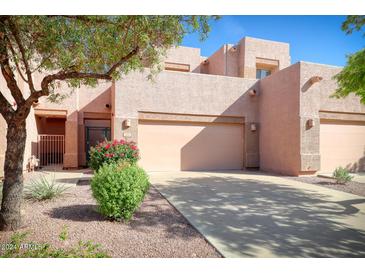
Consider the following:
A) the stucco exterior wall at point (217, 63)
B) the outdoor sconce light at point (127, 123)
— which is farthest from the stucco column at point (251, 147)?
the outdoor sconce light at point (127, 123)

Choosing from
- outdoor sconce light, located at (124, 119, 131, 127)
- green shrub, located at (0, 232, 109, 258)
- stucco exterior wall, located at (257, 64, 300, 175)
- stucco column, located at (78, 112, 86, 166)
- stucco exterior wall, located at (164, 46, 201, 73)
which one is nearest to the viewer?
green shrub, located at (0, 232, 109, 258)

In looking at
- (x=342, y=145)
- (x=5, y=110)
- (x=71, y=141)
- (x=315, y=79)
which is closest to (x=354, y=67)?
(x=315, y=79)

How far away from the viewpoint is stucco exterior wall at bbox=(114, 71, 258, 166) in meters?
10.9

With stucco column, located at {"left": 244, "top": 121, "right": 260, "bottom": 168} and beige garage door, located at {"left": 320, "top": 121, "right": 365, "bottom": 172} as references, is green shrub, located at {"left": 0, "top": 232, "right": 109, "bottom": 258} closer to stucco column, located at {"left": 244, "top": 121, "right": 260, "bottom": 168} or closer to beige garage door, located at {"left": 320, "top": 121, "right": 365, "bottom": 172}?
stucco column, located at {"left": 244, "top": 121, "right": 260, "bottom": 168}

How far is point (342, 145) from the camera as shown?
11547 mm

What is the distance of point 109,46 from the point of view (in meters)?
5.03

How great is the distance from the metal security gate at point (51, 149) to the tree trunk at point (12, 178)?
34.7ft

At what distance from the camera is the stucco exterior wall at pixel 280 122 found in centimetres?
1044

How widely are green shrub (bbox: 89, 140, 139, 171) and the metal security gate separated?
24.1ft

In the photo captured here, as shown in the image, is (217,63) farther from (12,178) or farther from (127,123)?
(12,178)

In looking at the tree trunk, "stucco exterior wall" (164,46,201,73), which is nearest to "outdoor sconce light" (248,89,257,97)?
"stucco exterior wall" (164,46,201,73)

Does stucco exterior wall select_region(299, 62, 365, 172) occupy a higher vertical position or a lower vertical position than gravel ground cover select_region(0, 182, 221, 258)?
higher

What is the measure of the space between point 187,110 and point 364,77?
7.46 m

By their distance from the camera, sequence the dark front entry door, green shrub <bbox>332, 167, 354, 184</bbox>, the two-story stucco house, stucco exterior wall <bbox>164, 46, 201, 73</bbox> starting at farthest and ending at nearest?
stucco exterior wall <bbox>164, 46, 201, 73</bbox> → the dark front entry door → the two-story stucco house → green shrub <bbox>332, 167, 354, 184</bbox>
